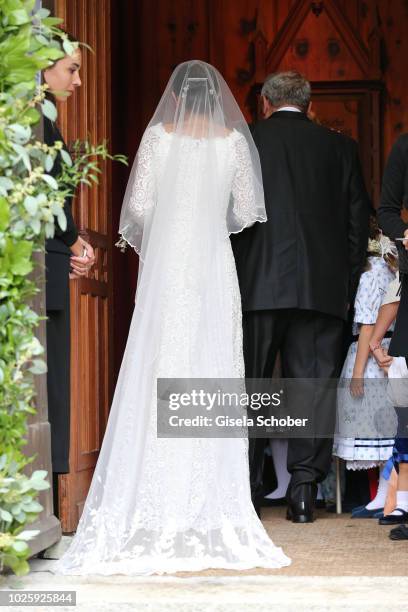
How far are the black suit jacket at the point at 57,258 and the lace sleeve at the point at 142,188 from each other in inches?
27.5

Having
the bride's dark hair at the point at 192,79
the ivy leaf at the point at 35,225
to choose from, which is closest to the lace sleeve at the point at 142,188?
the bride's dark hair at the point at 192,79

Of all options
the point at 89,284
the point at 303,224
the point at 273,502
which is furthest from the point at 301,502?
the point at 89,284

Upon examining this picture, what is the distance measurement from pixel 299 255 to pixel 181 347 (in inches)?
39.8

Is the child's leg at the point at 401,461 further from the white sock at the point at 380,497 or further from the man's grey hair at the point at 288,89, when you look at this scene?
the man's grey hair at the point at 288,89

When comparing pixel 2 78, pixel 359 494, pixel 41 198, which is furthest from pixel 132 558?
pixel 359 494

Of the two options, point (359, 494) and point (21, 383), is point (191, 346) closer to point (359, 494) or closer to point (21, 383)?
point (21, 383)

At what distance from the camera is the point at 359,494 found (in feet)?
19.2

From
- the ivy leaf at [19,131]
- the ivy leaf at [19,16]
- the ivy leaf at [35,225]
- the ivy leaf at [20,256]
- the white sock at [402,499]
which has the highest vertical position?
the ivy leaf at [19,16]

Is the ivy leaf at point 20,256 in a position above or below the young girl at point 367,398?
above

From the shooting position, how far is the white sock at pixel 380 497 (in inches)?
204

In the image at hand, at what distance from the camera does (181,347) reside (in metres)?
4.30

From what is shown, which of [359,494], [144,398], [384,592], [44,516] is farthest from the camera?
[359,494]

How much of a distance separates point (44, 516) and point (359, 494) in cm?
271

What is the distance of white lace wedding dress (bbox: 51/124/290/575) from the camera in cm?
379
